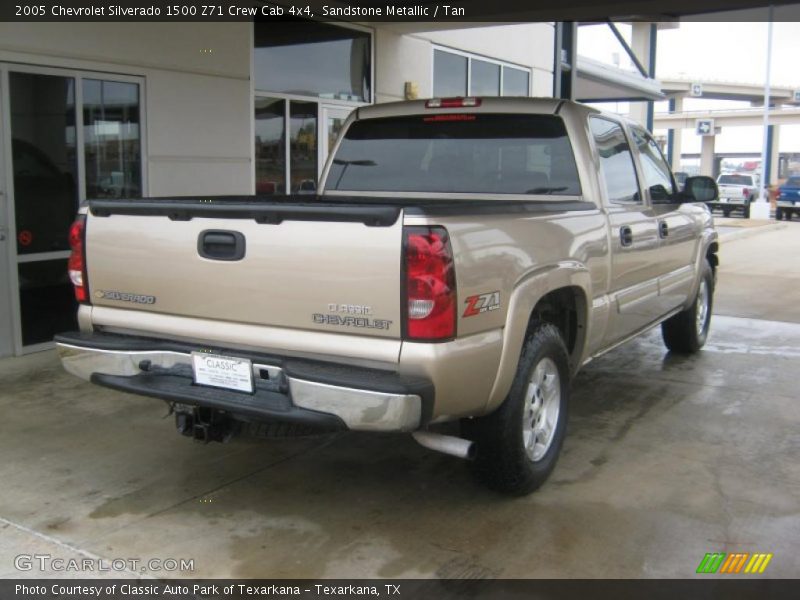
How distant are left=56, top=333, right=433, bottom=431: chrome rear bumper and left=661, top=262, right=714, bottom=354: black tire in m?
4.59

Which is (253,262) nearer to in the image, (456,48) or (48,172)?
(48,172)

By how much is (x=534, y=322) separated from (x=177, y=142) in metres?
5.16

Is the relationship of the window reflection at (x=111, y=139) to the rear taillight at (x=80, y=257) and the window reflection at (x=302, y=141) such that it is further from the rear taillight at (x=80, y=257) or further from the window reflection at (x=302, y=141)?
the rear taillight at (x=80, y=257)

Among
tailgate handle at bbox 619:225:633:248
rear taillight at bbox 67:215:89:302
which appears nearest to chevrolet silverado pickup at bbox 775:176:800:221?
tailgate handle at bbox 619:225:633:248

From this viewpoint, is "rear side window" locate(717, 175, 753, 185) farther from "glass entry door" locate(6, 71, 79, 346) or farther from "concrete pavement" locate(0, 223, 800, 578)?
"glass entry door" locate(6, 71, 79, 346)

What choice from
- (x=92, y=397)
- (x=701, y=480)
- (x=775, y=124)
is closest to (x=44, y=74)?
(x=92, y=397)

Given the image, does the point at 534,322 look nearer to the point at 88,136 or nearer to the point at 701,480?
the point at 701,480

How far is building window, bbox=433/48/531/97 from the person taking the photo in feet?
40.9

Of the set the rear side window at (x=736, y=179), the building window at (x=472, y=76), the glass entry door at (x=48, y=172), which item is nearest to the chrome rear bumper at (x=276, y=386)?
the glass entry door at (x=48, y=172)

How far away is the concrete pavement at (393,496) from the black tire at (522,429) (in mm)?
155

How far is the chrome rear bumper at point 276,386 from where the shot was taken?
128 inches

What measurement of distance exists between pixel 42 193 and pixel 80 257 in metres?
3.32

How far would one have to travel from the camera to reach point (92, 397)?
5.93 meters

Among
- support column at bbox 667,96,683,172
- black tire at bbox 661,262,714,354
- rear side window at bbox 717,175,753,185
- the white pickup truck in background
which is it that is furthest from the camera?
support column at bbox 667,96,683,172
